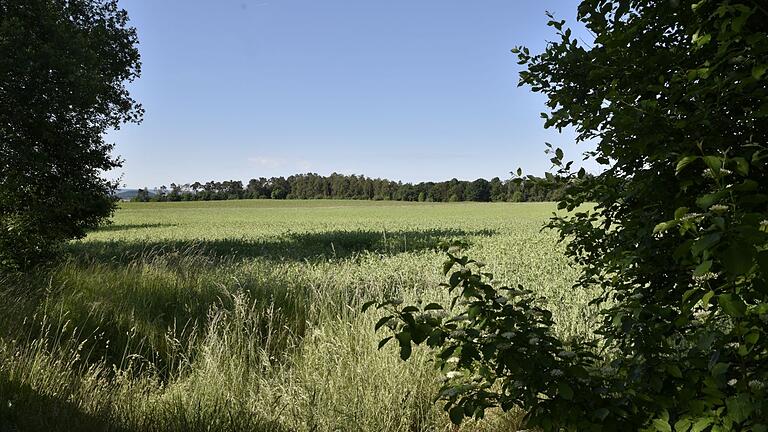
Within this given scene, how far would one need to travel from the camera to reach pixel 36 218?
35.4 feet

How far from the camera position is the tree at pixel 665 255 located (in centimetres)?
155

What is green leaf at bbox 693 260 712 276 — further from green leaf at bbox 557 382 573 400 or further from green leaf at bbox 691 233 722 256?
green leaf at bbox 557 382 573 400

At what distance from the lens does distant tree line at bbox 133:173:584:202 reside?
96.1m

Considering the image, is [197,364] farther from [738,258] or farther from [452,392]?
[738,258]

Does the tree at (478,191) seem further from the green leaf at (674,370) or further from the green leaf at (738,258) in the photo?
the green leaf at (738,258)

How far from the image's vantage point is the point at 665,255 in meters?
2.11

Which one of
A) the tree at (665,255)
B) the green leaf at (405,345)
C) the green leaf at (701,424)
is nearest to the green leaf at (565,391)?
the tree at (665,255)

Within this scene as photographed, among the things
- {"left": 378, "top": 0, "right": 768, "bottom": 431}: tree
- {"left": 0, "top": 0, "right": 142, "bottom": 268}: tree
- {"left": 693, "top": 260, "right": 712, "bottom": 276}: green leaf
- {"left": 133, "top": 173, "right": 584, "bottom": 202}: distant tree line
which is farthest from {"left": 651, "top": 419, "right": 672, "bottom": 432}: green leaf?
{"left": 133, "top": 173, "right": 584, "bottom": 202}: distant tree line

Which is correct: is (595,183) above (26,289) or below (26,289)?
above

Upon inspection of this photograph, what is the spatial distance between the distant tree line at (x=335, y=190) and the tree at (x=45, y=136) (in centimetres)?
7956

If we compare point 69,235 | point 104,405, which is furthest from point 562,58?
point 69,235

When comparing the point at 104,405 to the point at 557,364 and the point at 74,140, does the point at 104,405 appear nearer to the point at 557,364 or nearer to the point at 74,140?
the point at 557,364

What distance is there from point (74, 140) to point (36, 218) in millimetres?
2173

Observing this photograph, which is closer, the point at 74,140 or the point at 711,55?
the point at 711,55
